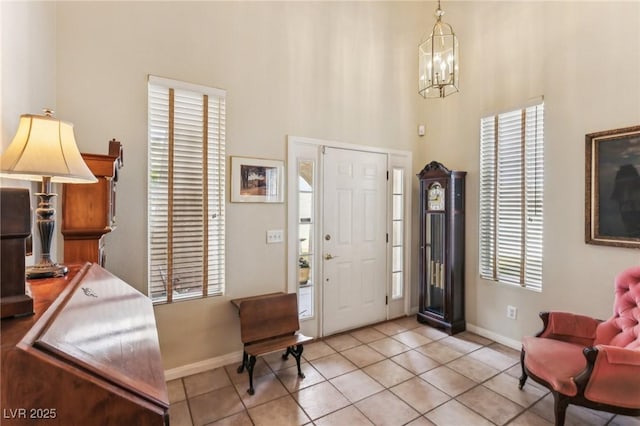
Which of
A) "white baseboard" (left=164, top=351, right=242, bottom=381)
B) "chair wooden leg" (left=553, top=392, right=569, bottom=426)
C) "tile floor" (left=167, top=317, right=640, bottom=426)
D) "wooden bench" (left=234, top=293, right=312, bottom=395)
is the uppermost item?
"wooden bench" (left=234, top=293, right=312, bottom=395)

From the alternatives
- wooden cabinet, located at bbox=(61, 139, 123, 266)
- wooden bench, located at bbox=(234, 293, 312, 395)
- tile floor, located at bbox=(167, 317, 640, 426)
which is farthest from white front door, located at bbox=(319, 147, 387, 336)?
wooden cabinet, located at bbox=(61, 139, 123, 266)

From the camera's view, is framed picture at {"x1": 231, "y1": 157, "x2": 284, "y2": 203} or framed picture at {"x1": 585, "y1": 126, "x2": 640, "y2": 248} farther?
framed picture at {"x1": 231, "y1": 157, "x2": 284, "y2": 203}

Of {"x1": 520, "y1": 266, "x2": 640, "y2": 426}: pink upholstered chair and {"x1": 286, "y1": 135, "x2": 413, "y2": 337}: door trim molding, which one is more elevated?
{"x1": 286, "y1": 135, "x2": 413, "y2": 337}: door trim molding

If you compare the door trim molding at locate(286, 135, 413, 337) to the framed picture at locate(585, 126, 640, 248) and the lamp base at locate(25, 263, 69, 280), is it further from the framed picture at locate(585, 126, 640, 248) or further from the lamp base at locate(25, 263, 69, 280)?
the lamp base at locate(25, 263, 69, 280)

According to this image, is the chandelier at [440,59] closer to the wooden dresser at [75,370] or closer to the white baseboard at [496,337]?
the wooden dresser at [75,370]

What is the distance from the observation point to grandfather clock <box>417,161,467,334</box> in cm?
342

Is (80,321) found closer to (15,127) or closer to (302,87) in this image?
(15,127)

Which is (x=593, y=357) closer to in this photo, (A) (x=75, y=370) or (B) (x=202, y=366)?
(A) (x=75, y=370)

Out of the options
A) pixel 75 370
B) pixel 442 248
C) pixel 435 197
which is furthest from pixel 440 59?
pixel 75 370

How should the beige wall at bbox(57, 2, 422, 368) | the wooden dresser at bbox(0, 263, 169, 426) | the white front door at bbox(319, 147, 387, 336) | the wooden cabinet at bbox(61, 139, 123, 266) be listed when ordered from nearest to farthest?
the wooden dresser at bbox(0, 263, 169, 426), the wooden cabinet at bbox(61, 139, 123, 266), the beige wall at bbox(57, 2, 422, 368), the white front door at bbox(319, 147, 387, 336)

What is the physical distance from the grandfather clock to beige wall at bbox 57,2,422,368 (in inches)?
29.2

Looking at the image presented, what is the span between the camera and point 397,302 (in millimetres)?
3896

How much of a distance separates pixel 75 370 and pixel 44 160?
97 cm

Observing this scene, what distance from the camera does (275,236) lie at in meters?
3.00
